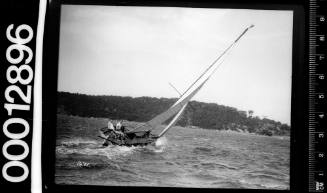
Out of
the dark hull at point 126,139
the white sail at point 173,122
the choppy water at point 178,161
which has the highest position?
the white sail at point 173,122

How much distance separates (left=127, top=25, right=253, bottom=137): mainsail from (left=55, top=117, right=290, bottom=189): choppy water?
85mm

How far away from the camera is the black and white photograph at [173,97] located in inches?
95.0

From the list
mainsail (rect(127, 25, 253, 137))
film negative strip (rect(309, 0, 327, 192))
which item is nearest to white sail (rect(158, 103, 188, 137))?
mainsail (rect(127, 25, 253, 137))

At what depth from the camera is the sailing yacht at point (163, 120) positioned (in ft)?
7.89

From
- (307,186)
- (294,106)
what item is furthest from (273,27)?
(307,186)

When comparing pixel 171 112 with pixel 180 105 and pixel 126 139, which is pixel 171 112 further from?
pixel 126 139

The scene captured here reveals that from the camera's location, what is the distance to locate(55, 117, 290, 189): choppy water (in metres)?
2.41

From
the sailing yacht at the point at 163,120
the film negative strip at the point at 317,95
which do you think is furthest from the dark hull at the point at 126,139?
the film negative strip at the point at 317,95

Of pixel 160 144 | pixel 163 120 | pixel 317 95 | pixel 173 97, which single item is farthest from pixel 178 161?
pixel 317 95

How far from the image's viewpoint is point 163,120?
7.88 feet

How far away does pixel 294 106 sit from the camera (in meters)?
2.43

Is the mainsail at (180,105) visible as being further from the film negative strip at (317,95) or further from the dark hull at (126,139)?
the film negative strip at (317,95)

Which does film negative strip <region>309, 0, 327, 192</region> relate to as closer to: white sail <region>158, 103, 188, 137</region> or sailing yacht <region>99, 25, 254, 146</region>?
sailing yacht <region>99, 25, 254, 146</region>

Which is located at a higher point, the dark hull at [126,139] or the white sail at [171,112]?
the white sail at [171,112]
